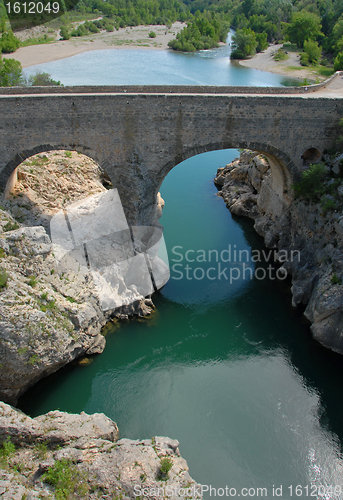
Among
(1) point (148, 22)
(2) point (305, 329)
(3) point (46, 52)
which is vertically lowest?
(2) point (305, 329)

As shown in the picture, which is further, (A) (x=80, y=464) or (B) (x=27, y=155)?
(B) (x=27, y=155)

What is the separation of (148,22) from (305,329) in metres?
72.1

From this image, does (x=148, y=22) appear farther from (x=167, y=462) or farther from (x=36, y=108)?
(x=167, y=462)

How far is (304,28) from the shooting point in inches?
1970

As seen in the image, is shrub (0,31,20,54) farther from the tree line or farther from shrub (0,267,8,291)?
shrub (0,267,8,291)

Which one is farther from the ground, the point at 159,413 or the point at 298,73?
the point at 298,73

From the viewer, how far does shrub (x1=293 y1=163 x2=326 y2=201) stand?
17.2 m

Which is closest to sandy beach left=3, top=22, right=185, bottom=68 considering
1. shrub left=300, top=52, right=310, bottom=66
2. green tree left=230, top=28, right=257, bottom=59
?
green tree left=230, top=28, right=257, bottom=59

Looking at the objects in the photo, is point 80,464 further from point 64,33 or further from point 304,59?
point 64,33

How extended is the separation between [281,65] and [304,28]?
6419mm

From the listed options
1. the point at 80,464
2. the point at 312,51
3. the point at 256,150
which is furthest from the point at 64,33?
the point at 80,464

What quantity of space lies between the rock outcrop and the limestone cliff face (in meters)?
7.91

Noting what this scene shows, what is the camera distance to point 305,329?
16.1 metres

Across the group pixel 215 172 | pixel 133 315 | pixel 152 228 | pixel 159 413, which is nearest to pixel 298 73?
pixel 215 172
